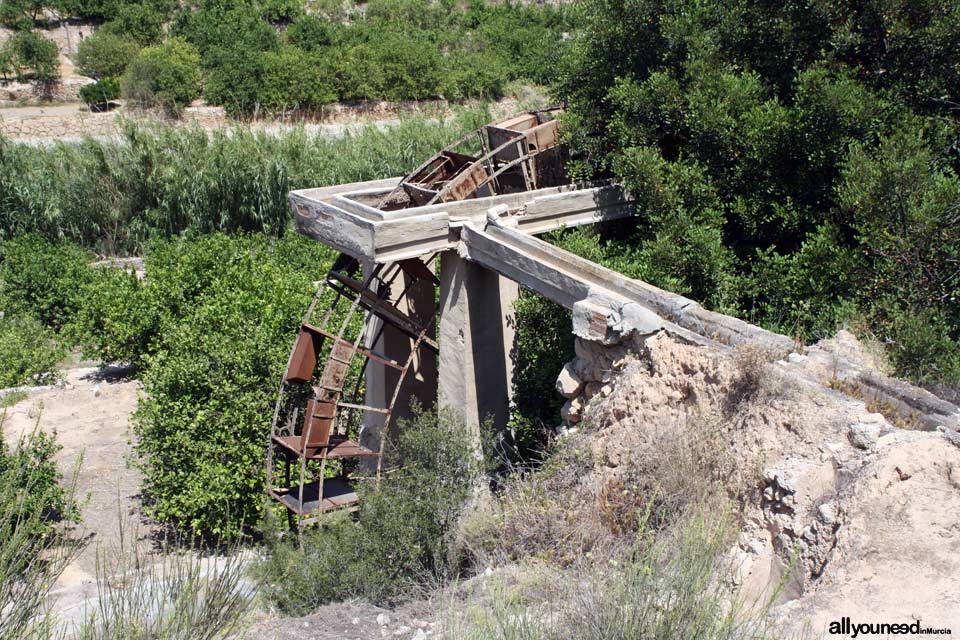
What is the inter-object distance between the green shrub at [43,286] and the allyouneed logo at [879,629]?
14.5 metres

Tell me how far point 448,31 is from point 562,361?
30.9 meters

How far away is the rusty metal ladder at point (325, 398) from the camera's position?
9.27 m

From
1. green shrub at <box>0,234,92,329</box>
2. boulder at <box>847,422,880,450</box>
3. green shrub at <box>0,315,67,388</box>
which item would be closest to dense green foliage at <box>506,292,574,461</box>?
boulder at <box>847,422,880,450</box>

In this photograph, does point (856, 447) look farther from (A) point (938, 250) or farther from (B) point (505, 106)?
(B) point (505, 106)

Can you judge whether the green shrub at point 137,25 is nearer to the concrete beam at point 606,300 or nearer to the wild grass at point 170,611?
the concrete beam at point 606,300

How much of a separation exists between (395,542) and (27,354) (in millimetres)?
9690

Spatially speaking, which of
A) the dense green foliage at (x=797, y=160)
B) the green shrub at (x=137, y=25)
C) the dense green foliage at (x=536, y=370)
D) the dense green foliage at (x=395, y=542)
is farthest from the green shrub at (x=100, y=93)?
the dense green foliage at (x=395, y=542)

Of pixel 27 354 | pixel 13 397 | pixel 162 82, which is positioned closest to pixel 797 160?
pixel 13 397

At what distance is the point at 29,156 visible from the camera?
19750mm

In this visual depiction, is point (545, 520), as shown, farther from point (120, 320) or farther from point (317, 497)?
point (120, 320)

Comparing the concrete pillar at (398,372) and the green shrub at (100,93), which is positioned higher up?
the green shrub at (100,93)

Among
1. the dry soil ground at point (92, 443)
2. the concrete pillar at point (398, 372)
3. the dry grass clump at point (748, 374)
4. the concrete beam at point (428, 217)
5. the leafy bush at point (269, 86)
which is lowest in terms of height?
the dry soil ground at point (92, 443)

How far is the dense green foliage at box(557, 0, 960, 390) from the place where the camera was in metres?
7.39

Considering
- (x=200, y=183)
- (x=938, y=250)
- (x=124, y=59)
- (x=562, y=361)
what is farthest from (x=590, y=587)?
(x=124, y=59)
